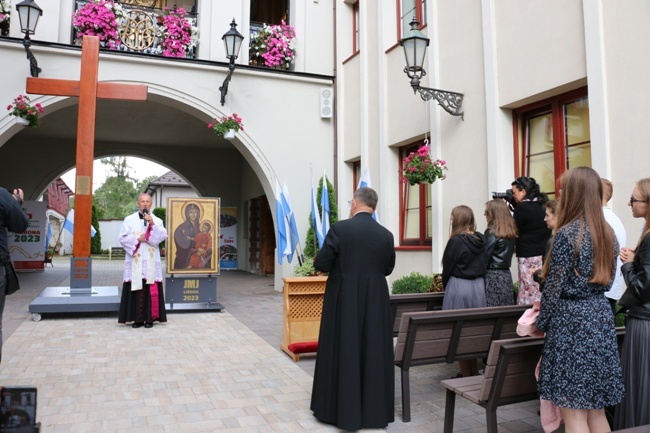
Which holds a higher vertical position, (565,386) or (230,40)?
(230,40)

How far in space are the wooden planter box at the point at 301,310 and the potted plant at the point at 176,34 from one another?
23.2 ft

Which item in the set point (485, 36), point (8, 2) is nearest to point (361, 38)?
point (485, 36)

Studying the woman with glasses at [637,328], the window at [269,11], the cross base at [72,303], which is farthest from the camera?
the window at [269,11]

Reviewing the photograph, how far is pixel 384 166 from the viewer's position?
9672 millimetres

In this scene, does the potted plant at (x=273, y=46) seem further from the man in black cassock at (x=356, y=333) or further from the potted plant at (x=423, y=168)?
the man in black cassock at (x=356, y=333)

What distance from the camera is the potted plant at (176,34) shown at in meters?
10.8

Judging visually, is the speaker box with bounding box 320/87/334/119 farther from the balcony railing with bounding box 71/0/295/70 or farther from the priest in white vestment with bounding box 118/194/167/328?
the priest in white vestment with bounding box 118/194/167/328

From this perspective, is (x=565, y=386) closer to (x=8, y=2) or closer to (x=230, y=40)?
(x=230, y=40)

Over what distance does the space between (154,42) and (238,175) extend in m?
8.45

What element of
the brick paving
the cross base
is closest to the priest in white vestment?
the brick paving

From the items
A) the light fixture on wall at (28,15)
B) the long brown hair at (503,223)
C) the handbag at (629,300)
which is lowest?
the handbag at (629,300)

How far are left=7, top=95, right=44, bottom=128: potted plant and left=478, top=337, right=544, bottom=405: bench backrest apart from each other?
31.6 ft

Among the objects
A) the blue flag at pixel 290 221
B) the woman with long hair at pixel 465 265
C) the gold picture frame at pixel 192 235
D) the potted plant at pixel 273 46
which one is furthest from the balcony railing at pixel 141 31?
Answer: the woman with long hair at pixel 465 265

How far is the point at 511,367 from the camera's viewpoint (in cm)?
306
